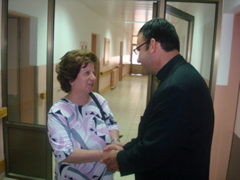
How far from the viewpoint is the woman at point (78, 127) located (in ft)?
4.35

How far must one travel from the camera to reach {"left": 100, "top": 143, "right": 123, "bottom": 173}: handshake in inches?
50.6

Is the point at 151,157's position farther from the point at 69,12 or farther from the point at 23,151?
the point at 69,12

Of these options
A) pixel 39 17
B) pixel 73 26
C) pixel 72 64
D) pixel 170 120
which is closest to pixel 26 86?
pixel 39 17

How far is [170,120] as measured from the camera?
103 cm

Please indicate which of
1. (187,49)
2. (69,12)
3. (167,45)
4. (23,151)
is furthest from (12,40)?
(167,45)

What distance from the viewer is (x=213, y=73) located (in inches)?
96.6

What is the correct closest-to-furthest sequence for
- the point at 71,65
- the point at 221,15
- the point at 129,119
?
the point at 71,65, the point at 221,15, the point at 129,119

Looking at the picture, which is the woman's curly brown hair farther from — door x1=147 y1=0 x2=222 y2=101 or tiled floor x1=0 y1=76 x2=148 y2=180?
tiled floor x1=0 y1=76 x2=148 y2=180

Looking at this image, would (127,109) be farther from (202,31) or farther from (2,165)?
(2,165)

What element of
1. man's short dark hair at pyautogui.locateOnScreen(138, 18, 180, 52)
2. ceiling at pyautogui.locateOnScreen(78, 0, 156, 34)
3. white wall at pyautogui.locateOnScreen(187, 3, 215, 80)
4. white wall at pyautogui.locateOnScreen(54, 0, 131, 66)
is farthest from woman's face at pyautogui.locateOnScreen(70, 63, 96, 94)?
ceiling at pyautogui.locateOnScreen(78, 0, 156, 34)

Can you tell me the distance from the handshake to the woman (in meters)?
0.02

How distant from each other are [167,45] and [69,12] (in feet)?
13.2

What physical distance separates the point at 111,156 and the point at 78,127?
0.93 feet

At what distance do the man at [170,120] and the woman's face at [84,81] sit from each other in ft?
1.34
